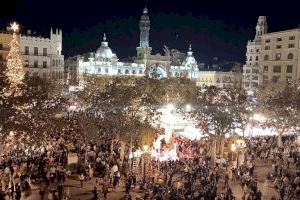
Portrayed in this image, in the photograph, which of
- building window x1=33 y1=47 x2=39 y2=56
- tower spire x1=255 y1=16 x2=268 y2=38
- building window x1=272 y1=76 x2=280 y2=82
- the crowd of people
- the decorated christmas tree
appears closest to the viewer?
the crowd of people

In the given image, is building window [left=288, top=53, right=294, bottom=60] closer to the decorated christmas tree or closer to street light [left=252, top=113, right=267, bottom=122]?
street light [left=252, top=113, right=267, bottom=122]

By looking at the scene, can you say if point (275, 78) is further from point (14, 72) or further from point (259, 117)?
point (14, 72)

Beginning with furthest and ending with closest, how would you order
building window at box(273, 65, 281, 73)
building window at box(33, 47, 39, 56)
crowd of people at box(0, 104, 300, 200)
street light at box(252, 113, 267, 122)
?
1. building window at box(273, 65, 281, 73)
2. building window at box(33, 47, 39, 56)
3. street light at box(252, 113, 267, 122)
4. crowd of people at box(0, 104, 300, 200)

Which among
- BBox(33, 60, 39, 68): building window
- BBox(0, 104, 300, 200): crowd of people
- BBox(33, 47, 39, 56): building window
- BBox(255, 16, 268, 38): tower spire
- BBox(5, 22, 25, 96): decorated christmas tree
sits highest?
BBox(255, 16, 268, 38): tower spire


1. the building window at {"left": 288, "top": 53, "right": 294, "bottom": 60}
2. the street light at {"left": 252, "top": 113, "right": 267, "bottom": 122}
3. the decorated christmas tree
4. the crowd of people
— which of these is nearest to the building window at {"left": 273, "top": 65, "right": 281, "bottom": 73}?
the building window at {"left": 288, "top": 53, "right": 294, "bottom": 60}

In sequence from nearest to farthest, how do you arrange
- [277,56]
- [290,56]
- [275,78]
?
[290,56] < [277,56] < [275,78]

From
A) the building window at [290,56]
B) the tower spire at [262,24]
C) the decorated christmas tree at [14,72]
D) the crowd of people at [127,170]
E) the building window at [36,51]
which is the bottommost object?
the crowd of people at [127,170]

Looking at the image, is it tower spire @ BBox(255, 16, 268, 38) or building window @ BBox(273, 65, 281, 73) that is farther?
tower spire @ BBox(255, 16, 268, 38)

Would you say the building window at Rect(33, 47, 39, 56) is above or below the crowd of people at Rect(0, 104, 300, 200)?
above

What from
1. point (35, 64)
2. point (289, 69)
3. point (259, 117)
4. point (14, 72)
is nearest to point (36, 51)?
point (35, 64)

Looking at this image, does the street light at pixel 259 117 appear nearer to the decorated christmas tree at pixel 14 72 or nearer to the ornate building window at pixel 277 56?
the decorated christmas tree at pixel 14 72

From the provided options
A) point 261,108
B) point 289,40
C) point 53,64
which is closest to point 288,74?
point 289,40

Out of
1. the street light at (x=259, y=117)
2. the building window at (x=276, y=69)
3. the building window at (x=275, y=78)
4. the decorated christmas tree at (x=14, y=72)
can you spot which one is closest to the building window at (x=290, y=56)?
the building window at (x=276, y=69)

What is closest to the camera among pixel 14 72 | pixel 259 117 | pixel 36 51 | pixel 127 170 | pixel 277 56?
pixel 14 72
